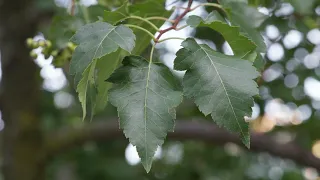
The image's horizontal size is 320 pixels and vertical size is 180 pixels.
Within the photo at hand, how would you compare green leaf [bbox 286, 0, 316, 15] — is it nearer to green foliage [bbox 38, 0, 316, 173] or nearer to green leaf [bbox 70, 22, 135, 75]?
green foliage [bbox 38, 0, 316, 173]

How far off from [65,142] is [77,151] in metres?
0.36

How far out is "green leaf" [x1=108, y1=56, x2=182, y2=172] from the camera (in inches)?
28.3

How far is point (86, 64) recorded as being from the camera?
29.4 inches

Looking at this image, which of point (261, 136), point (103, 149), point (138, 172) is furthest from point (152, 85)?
point (103, 149)

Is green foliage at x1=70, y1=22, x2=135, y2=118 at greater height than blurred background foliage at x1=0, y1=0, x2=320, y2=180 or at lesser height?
greater

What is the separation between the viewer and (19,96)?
2639 mm

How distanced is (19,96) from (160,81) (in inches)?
78.7

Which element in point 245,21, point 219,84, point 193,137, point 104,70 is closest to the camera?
point 219,84

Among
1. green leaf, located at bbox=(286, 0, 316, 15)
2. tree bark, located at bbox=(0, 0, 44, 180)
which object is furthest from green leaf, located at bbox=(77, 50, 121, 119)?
tree bark, located at bbox=(0, 0, 44, 180)

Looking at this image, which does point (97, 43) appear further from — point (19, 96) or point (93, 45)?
point (19, 96)

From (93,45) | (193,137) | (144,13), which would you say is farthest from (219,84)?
(193,137)

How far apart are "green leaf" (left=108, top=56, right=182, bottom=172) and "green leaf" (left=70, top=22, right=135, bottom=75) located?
44 mm

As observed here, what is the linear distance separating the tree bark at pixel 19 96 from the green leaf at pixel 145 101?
188 centimetres

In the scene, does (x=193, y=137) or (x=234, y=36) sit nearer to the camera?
(x=234, y=36)
